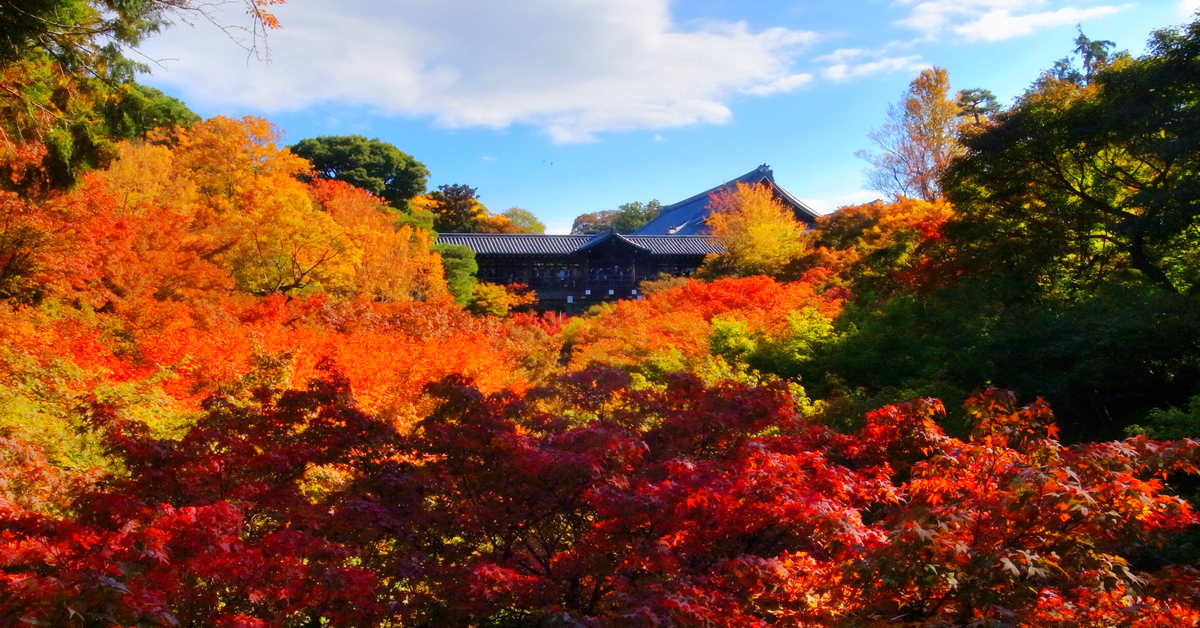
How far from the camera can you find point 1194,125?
8.52 m

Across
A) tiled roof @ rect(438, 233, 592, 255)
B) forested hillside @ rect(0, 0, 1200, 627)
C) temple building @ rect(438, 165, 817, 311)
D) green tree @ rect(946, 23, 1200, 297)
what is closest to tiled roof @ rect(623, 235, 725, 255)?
temple building @ rect(438, 165, 817, 311)

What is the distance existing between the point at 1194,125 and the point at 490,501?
9.47 metres

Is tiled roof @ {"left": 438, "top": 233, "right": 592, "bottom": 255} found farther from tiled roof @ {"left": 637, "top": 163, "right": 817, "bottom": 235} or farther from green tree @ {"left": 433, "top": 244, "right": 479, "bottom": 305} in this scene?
tiled roof @ {"left": 637, "top": 163, "right": 817, "bottom": 235}

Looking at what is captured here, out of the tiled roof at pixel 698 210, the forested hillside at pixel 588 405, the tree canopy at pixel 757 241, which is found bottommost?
the forested hillside at pixel 588 405

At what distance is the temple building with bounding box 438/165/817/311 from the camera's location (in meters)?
28.2

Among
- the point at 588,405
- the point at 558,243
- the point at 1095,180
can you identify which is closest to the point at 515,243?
the point at 558,243

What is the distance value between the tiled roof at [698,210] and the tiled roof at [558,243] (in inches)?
154

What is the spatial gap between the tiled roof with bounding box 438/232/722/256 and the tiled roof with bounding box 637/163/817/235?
3.90 metres

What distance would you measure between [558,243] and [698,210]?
11806 millimetres

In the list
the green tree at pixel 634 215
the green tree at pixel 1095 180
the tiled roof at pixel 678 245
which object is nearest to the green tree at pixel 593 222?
the green tree at pixel 634 215

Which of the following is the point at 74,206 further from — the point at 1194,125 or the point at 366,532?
the point at 1194,125

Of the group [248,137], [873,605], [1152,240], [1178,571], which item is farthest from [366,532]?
[248,137]

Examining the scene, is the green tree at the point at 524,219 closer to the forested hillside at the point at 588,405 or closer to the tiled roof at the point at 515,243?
the tiled roof at the point at 515,243

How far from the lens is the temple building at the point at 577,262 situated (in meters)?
28.2
